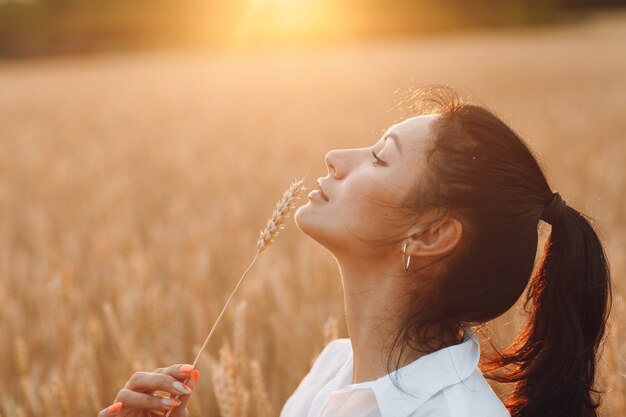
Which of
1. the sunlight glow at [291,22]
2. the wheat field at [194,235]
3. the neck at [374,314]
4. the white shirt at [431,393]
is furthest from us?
the sunlight glow at [291,22]

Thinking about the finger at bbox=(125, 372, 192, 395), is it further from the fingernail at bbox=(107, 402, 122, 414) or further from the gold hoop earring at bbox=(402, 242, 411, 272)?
the gold hoop earring at bbox=(402, 242, 411, 272)

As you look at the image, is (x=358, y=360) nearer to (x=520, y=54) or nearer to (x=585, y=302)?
(x=585, y=302)

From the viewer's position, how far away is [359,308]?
1295 mm

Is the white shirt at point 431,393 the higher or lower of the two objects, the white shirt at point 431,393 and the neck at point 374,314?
the lower

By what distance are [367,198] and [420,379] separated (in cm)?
29

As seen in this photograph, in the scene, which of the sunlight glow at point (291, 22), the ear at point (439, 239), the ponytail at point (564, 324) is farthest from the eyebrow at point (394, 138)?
the sunlight glow at point (291, 22)

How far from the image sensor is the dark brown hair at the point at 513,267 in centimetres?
124

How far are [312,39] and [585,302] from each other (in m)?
42.8

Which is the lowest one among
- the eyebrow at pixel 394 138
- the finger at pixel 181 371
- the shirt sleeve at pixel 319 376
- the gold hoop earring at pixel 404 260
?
the shirt sleeve at pixel 319 376

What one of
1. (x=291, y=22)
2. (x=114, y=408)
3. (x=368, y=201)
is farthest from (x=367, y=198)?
(x=291, y=22)

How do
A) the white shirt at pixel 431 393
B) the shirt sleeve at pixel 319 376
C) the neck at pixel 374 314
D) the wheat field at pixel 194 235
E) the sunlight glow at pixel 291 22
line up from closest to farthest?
1. the white shirt at pixel 431 393
2. the neck at pixel 374 314
3. the shirt sleeve at pixel 319 376
4. the wheat field at pixel 194 235
5. the sunlight glow at pixel 291 22

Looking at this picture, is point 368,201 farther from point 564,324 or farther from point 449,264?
point 564,324

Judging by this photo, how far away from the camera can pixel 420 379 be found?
120 cm

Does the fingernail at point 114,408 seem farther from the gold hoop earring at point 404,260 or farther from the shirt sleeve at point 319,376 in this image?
the gold hoop earring at point 404,260
